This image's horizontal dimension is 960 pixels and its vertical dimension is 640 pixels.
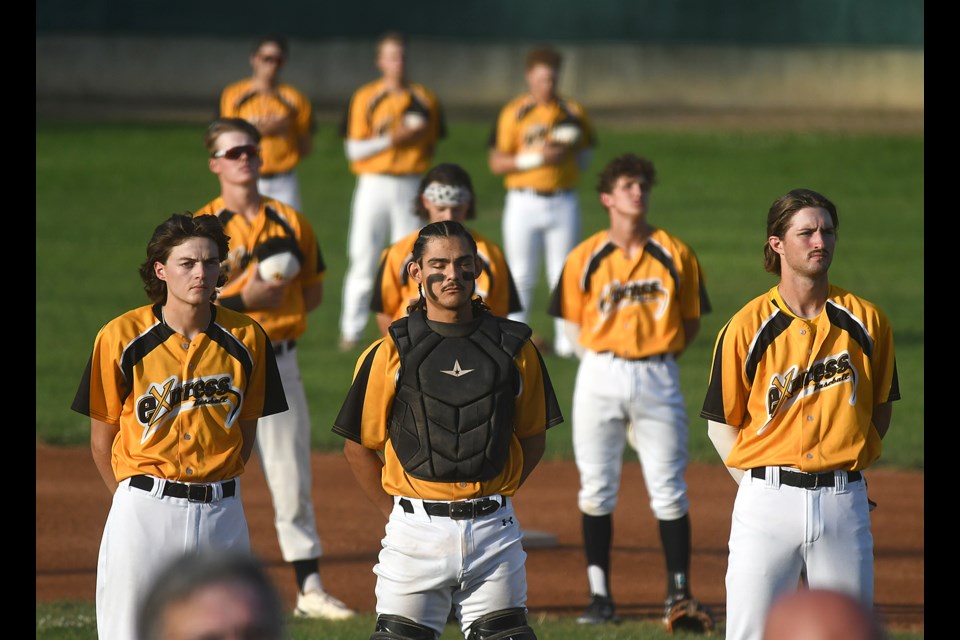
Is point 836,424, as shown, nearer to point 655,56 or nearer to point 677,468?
point 677,468

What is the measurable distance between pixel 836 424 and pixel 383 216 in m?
9.93

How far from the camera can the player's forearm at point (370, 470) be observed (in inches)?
245

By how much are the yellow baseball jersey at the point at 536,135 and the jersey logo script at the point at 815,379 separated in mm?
9092

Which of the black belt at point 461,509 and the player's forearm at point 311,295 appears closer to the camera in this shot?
the black belt at point 461,509

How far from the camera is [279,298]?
835 cm

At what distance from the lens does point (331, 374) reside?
15266 millimetres

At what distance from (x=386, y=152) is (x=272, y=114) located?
126 cm

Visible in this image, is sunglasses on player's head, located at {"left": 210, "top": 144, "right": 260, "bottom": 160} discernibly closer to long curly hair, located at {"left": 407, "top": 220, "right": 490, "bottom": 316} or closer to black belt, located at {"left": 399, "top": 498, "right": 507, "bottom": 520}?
long curly hair, located at {"left": 407, "top": 220, "right": 490, "bottom": 316}

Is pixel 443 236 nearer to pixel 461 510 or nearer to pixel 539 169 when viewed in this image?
pixel 461 510

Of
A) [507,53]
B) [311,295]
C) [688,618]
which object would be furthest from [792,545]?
[507,53]

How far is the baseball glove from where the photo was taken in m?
8.29

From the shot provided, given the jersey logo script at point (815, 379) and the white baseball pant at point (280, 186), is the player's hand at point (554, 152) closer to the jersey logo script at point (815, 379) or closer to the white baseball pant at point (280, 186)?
the white baseball pant at point (280, 186)

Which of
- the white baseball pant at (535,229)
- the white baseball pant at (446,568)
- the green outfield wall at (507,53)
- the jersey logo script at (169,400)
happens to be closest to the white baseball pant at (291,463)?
the jersey logo script at (169,400)
